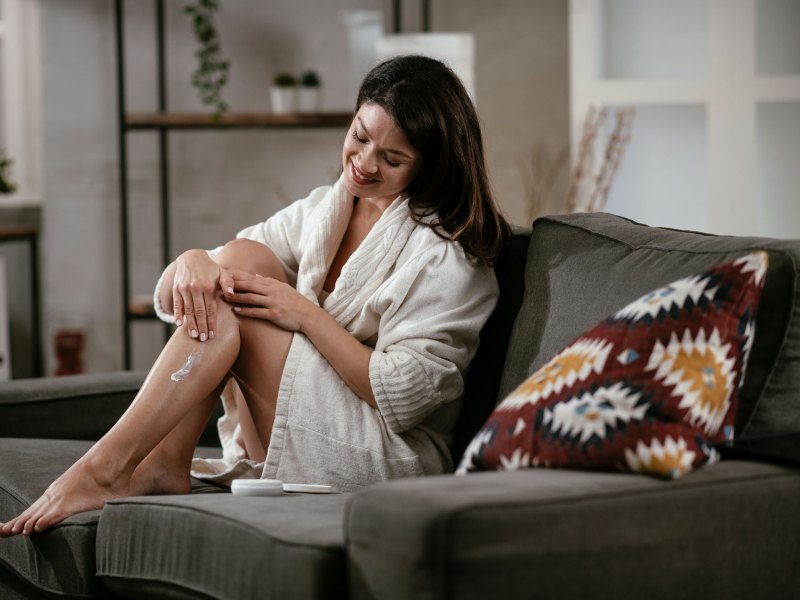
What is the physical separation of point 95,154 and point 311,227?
2.56 meters

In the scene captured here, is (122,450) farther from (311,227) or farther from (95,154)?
(95,154)

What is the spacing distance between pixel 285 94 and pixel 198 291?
93.3 inches

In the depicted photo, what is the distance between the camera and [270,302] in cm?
216

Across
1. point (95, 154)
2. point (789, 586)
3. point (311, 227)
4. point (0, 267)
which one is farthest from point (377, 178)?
point (95, 154)

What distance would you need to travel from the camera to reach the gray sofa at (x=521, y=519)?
1.34 meters

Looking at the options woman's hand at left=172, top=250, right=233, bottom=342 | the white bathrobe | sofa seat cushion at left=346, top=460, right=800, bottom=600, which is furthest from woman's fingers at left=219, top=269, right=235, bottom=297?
sofa seat cushion at left=346, top=460, right=800, bottom=600

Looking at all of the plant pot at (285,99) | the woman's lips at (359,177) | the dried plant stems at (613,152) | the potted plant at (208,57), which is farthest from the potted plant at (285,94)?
the woman's lips at (359,177)

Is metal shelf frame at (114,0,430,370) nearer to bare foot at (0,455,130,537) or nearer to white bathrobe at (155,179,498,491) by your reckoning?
white bathrobe at (155,179,498,491)

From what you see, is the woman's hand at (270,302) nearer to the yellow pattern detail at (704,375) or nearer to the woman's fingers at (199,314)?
the woman's fingers at (199,314)

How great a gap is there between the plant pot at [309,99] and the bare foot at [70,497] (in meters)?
2.56

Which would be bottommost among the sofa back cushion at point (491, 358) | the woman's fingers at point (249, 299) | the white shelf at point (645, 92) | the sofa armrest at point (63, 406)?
the sofa armrest at point (63, 406)

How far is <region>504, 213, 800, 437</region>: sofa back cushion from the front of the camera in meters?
1.70

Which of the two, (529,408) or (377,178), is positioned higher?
(377,178)

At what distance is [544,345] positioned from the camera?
77.8 inches
